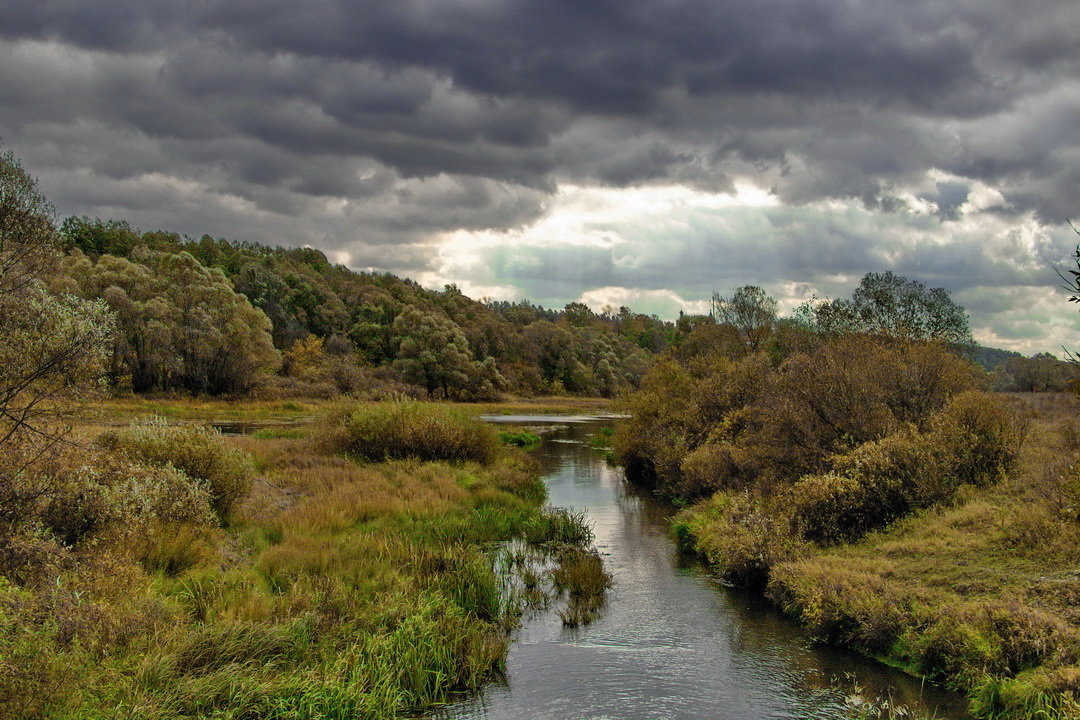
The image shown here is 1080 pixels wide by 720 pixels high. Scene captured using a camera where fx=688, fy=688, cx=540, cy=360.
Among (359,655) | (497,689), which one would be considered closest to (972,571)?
(497,689)

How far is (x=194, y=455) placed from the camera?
16797 mm

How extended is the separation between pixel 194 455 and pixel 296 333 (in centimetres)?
9245

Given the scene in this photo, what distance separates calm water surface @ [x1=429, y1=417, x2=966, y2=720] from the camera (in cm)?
974

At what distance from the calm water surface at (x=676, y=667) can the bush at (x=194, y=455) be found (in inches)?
337

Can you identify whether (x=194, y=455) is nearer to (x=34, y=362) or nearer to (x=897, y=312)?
(x=34, y=362)

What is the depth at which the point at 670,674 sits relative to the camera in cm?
1096

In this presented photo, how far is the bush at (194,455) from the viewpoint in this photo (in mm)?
16656

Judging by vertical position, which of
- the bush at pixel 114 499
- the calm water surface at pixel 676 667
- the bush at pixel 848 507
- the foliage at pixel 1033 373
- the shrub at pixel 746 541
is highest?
the foliage at pixel 1033 373

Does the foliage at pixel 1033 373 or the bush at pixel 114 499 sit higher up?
the foliage at pixel 1033 373

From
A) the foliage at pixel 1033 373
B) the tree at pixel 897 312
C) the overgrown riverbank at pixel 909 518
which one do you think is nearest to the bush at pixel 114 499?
the overgrown riverbank at pixel 909 518

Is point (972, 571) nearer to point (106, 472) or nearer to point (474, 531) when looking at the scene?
point (474, 531)

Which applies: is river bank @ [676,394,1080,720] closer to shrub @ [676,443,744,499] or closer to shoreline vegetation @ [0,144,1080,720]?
shoreline vegetation @ [0,144,1080,720]

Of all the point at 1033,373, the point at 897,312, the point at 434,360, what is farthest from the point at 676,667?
the point at 434,360

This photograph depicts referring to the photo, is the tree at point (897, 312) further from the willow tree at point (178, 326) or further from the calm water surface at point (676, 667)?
the willow tree at point (178, 326)
